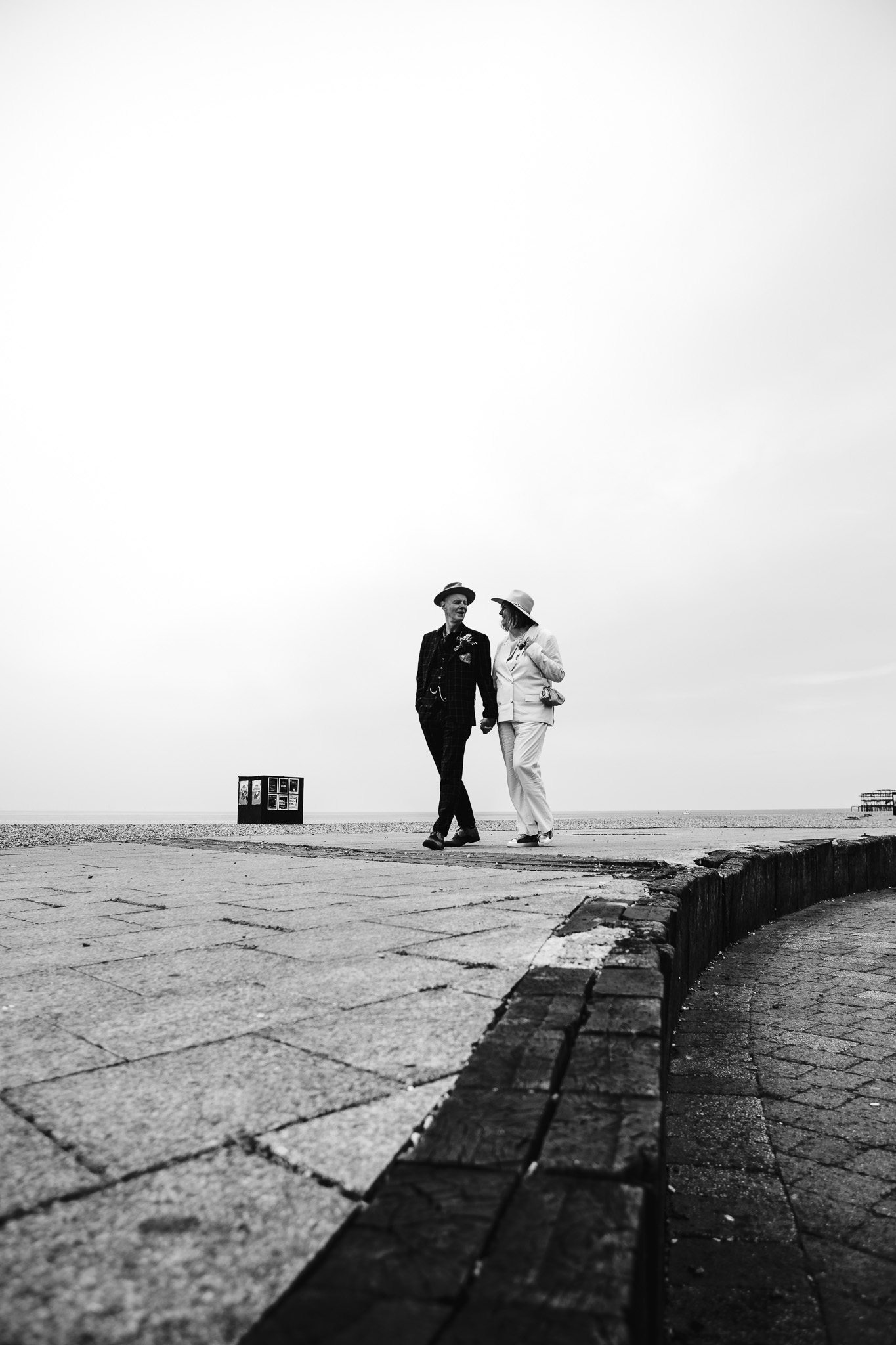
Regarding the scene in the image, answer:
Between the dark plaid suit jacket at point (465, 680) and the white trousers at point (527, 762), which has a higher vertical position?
the dark plaid suit jacket at point (465, 680)

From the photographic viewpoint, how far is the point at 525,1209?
871 mm

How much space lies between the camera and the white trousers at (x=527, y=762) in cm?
671

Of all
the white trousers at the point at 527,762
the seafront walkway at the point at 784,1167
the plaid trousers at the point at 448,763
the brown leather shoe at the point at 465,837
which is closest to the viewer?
the seafront walkway at the point at 784,1167

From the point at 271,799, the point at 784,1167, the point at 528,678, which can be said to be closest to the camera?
the point at 784,1167

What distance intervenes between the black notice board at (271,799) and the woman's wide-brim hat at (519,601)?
33.5ft

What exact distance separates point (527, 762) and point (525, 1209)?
587 centimetres

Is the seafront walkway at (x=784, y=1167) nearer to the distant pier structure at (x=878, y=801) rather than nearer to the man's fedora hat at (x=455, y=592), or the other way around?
the man's fedora hat at (x=455, y=592)

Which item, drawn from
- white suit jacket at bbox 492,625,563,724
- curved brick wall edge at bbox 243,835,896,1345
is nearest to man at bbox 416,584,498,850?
white suit jacket at bbox 492,625,563,724

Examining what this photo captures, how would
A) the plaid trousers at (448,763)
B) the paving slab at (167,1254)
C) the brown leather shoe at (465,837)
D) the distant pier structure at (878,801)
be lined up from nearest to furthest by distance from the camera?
the paving slab at (167,1254)
the plaid trousers at (448,763)
the brown leather shoe at (465,837)
the distant pier structure at (878,801)

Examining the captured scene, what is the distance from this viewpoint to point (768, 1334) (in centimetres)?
130

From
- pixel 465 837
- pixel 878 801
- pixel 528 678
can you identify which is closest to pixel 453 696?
pixel 528 678

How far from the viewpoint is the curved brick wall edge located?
2.33ft

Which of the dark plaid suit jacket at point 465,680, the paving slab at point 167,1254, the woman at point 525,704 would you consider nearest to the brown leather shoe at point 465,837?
the woman at point 525,704

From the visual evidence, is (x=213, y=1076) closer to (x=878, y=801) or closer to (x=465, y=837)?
(x=465, y=837)
